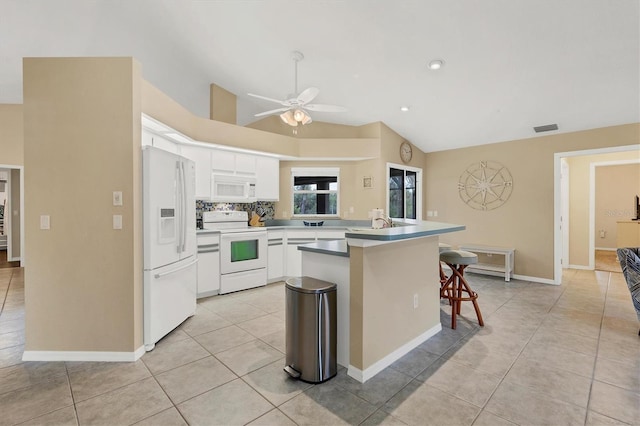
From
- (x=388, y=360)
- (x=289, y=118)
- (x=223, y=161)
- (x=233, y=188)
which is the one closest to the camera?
(x=388, y=360)

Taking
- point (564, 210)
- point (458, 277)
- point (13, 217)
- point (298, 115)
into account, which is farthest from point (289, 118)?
point (13, 217)

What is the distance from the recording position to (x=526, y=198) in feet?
17.5

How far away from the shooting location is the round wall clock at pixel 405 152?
606 cm

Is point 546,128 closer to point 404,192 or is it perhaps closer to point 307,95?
point 404,192

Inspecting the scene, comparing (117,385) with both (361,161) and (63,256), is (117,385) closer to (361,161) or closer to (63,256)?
(63,256)

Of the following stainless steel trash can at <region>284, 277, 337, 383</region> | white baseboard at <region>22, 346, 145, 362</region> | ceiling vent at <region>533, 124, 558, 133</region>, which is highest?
ceiling vent at <region>533, 124, 558, 133</region>

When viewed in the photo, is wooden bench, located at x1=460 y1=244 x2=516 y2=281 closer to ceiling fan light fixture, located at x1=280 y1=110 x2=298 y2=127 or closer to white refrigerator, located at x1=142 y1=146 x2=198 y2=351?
ceiling fan light fixture, located at x1=280 y1=110 x2=298 y2=127

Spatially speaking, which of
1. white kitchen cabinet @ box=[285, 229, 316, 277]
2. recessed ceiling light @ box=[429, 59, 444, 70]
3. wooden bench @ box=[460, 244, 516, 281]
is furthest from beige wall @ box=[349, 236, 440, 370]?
wooden bench @ box=[460, 244, 516, 281]

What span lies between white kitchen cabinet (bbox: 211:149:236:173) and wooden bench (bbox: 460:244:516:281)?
4600 mm

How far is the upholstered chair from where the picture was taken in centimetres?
297

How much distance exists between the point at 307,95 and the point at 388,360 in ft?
9.34

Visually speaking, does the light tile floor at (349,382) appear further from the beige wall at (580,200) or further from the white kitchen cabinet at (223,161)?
the beige wall at (580,200)

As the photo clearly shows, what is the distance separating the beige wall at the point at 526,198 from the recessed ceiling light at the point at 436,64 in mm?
2791

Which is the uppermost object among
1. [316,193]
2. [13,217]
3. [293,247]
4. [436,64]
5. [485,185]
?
[436,64]
